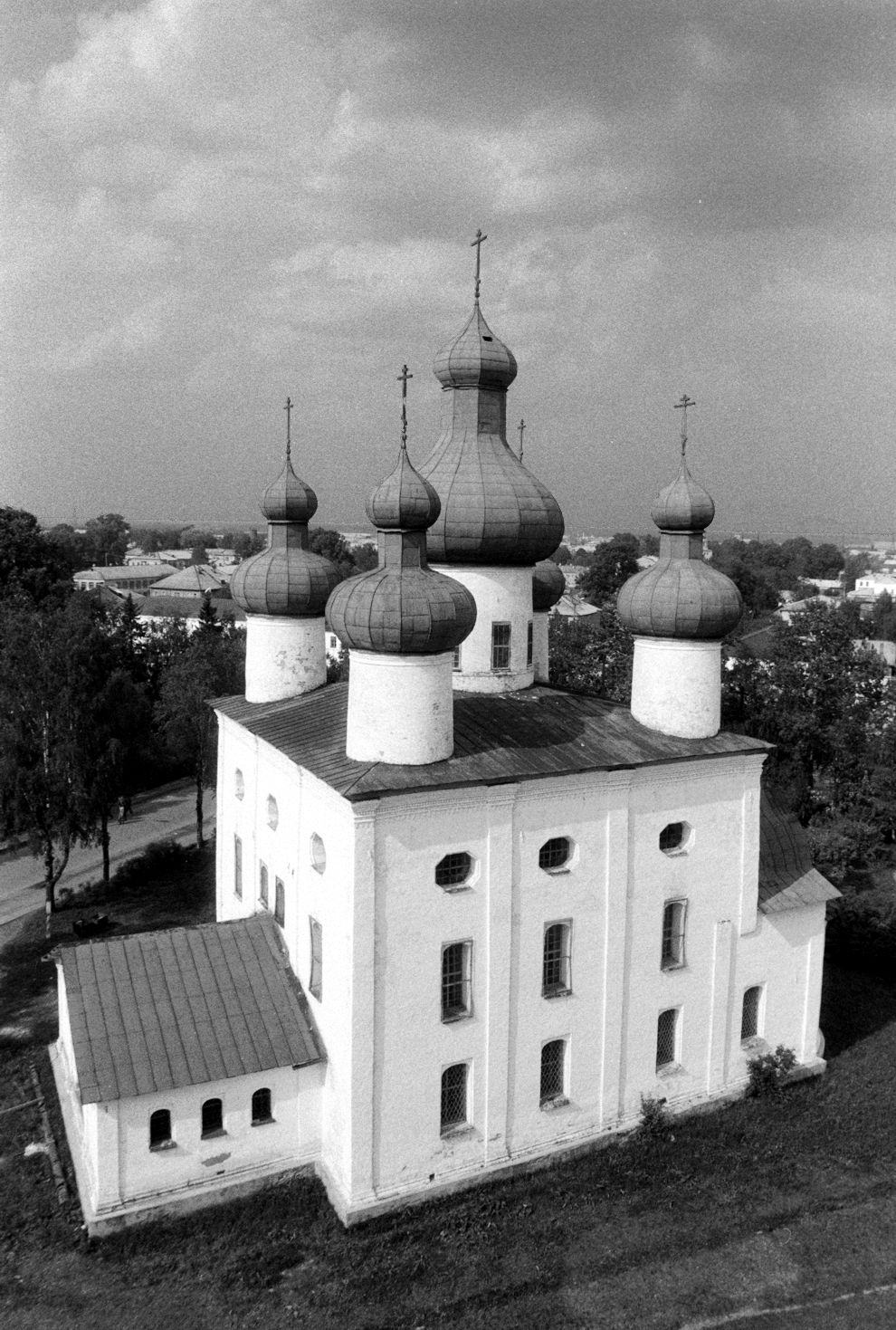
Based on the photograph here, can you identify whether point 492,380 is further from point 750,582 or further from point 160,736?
point 750,582

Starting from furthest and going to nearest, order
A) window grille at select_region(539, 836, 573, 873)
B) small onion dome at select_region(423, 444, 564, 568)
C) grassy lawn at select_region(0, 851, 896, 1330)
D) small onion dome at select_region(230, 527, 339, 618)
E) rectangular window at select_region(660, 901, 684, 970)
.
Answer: small onion dome at select_region(230, 527, 339, 618)
small onion dome at select_region(423, 444, 564, 568)
rectangular window at select_region(660, 901, 684, 970)
window grille at select_region(539, 836, 573, 873)
grassy lawn at select_region(0, 851, 896, 1330)

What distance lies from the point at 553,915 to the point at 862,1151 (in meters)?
6.28

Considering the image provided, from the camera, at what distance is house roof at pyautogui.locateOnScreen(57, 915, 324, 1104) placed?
44.5ft

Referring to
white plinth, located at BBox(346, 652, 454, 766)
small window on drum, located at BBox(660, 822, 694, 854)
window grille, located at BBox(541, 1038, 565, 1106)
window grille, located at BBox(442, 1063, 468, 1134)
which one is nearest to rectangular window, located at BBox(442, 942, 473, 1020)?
window grille, located at BBox(442, 1063, 468, 1134)

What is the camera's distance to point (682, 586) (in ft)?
54.5

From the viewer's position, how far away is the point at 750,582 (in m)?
94.0

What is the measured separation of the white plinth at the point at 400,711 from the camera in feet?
46.0

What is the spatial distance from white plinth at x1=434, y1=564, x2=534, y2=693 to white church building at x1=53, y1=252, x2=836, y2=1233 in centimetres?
5

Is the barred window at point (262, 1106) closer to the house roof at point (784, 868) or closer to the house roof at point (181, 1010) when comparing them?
the house roof at point (181, 1010)

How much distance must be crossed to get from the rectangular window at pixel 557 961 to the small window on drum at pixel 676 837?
7.12ft

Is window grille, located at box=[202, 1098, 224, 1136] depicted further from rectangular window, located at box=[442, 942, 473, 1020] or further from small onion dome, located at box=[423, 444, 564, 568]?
small onion dome, located at box=[423, 444, 564, 568]

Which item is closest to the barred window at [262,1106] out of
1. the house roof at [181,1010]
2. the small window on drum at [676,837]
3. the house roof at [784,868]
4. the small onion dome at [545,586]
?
the house roof at [181,1010]

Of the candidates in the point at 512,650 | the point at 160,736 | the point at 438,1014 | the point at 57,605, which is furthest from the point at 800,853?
the point at 57,605

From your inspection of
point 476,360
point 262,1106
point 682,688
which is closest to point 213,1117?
point 262,1106
